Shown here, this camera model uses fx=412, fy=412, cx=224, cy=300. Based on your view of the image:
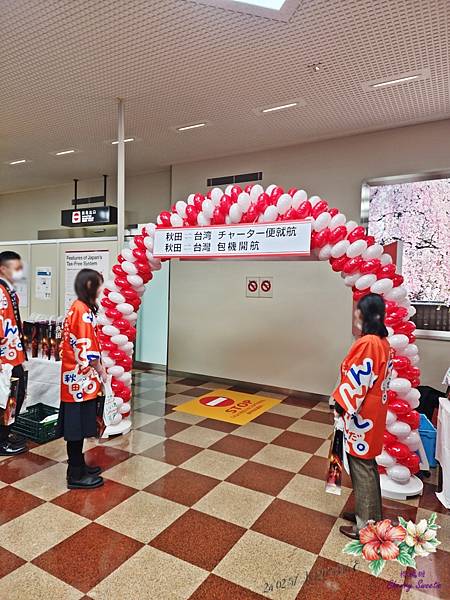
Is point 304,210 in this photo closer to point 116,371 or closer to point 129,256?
point 129,256

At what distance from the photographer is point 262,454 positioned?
3590 millimetres

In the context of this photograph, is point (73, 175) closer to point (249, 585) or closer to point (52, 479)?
point (52, 479)

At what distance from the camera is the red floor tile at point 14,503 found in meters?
2.56

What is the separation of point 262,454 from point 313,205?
2141 mm

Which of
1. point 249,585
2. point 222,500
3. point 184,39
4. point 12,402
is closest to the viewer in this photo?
point 249,585

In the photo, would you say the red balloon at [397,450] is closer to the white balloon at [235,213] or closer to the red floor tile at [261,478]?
the red floor tile at [261,478]

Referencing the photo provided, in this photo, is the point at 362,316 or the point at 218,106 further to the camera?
the point at 218,106

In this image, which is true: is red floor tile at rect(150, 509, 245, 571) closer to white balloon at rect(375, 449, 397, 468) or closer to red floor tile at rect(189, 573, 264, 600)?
red floor tile at rect(189, 573, 264, 600)

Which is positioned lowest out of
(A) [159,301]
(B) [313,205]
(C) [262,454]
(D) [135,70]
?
(C) [262,454]

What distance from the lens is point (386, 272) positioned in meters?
3.02

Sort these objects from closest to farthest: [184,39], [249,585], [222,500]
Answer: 1. [249,585]
2. [222,500]
3. [184,39]

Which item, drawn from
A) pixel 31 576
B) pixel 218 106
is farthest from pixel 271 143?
pixel 31 576

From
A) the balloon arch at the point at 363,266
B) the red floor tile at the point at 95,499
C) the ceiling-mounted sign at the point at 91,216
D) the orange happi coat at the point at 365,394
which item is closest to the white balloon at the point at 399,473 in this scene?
the balloon arch at the point at 363,266

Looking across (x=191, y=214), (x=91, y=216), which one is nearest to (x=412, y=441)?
(x=191, y=214)
